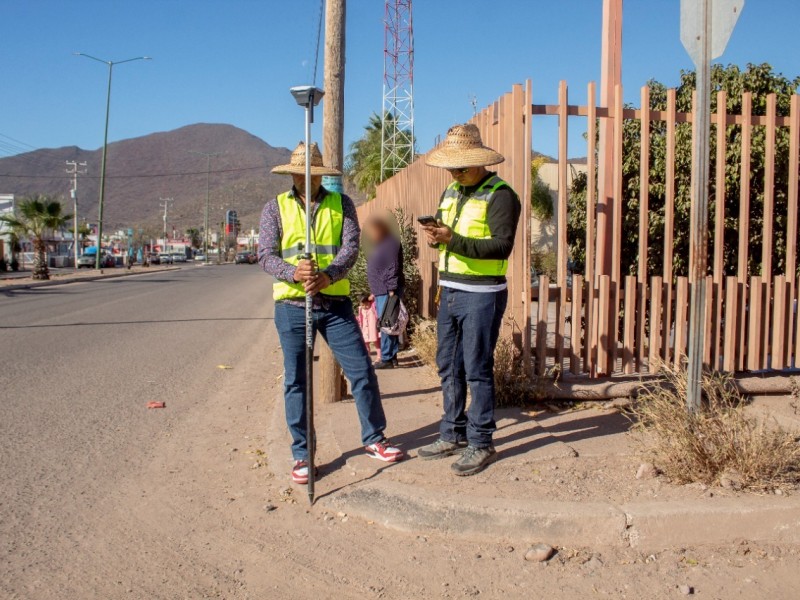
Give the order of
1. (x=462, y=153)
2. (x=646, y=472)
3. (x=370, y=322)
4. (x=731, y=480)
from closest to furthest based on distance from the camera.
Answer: (x=731, y=480)
(x=646, y=472)
(x=462, y=153)
(x=370, y=322)

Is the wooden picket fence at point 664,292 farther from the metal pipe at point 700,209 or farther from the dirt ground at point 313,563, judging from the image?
the dirt ground at point 313,563

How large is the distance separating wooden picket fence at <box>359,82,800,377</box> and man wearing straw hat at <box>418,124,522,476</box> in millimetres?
1399

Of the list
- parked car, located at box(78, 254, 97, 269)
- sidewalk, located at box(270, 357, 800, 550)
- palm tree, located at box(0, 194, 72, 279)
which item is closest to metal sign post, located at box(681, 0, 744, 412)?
sidewalk, located at box(270, 357, 800, 550)

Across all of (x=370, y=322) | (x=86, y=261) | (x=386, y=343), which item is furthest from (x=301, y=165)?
(x=86, y=261)

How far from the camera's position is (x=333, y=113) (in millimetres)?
6398

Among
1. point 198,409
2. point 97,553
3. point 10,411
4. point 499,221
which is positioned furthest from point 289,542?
point 10,411

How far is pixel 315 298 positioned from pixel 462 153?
1220mm

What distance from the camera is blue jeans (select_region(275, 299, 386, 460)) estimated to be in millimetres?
4543

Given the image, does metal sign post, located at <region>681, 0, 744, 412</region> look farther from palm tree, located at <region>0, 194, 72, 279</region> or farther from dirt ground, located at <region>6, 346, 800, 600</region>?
palm tree, located at <region>0, 194, 72, 279</region>

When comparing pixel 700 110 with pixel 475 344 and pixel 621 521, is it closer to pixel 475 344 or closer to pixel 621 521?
pixel 475 344

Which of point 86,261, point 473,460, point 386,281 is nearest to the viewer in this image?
point 473,460

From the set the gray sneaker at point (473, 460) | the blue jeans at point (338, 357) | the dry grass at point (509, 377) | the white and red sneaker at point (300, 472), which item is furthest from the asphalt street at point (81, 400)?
the dry grass at point (509, 377)

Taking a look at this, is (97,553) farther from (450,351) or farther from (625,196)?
(625,196)

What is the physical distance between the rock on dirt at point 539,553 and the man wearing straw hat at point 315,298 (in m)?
1.20
